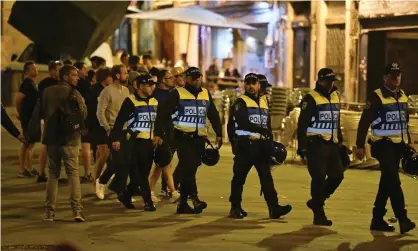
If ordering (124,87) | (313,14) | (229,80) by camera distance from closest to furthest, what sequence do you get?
1. (124,87)
2. (313,14)
3. (229,80)

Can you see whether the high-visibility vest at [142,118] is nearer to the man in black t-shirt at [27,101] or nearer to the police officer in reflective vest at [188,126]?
the police officer in reflective vest at [188,126]

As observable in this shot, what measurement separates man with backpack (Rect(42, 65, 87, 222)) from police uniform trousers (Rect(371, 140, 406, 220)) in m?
3.34

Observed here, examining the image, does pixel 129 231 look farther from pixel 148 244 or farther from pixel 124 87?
pixel 124 87

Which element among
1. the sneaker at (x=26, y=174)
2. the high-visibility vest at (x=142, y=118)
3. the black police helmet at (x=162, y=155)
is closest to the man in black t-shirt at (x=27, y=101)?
the sneaker at (x=26, y=174)

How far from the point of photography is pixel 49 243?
8570mm

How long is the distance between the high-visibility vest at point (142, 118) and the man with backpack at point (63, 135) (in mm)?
966

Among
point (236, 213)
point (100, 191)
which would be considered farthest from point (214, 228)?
point (100, 191)

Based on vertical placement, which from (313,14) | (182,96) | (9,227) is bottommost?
(9,227)

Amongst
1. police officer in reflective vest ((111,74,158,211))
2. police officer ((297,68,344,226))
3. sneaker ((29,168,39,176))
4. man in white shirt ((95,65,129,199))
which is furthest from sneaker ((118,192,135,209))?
sneaker ((29,168,39,176))

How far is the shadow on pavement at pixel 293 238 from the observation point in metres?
8.46

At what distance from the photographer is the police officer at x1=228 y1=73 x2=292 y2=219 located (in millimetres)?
9859

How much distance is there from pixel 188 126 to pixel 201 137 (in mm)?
212

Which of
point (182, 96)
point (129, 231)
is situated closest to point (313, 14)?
point (182, 96)

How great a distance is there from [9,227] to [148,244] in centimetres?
188
